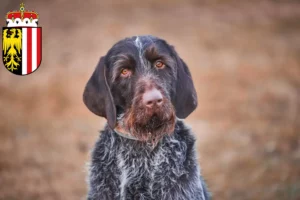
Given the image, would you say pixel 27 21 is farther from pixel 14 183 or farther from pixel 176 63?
pixel 14 183

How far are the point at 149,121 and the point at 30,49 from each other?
2.74 meters

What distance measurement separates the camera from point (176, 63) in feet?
17.3

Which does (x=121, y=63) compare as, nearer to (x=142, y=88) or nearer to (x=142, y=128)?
(x=142, y=88)

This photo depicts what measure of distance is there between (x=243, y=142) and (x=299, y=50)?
12332mm

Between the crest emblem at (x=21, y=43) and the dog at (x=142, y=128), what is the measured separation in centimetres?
207

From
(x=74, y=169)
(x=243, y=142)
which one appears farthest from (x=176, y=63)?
(x=243, y=142)

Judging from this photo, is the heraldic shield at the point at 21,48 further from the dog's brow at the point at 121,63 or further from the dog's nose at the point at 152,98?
the dog's nose at the point at 152,98

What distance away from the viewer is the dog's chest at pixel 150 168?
498 cm

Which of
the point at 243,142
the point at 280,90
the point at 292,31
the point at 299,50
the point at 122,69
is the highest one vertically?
the point at 292,31

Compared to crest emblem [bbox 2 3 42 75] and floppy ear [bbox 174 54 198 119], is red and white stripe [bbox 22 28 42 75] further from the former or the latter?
floppy ear [bbox 174 54 198 119]

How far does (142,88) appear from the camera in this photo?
4.84 m

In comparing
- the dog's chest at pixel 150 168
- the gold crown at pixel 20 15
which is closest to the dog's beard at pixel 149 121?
the dog's chest at pixel 150 168

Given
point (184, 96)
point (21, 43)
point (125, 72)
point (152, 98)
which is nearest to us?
point (152, 98)

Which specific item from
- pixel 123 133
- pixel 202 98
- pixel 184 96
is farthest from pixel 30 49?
pixel 202 98
